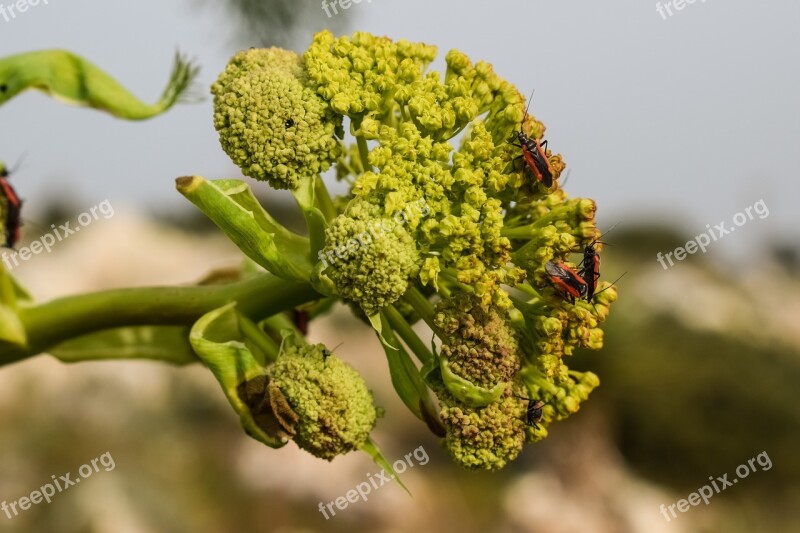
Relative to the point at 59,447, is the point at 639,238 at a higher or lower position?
lower

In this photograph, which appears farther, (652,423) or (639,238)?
(639,238)

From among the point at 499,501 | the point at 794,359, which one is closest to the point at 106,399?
the point at 499,501

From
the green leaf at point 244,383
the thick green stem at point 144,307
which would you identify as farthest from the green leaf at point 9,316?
the green leaf at point 244,383

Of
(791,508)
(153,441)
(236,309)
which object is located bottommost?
(791,508)

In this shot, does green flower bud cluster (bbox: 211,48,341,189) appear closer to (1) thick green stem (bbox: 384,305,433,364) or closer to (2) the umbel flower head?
(2) the umbel flower head

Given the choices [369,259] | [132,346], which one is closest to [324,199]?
[369,259]

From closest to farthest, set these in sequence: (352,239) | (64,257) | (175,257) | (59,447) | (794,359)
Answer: (352,239) → (59,447) → (794,359) → (64,257) → (175,257)

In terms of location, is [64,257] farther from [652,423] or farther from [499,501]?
[652,423]

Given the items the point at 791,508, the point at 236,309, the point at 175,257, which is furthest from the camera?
the point at 175,257
